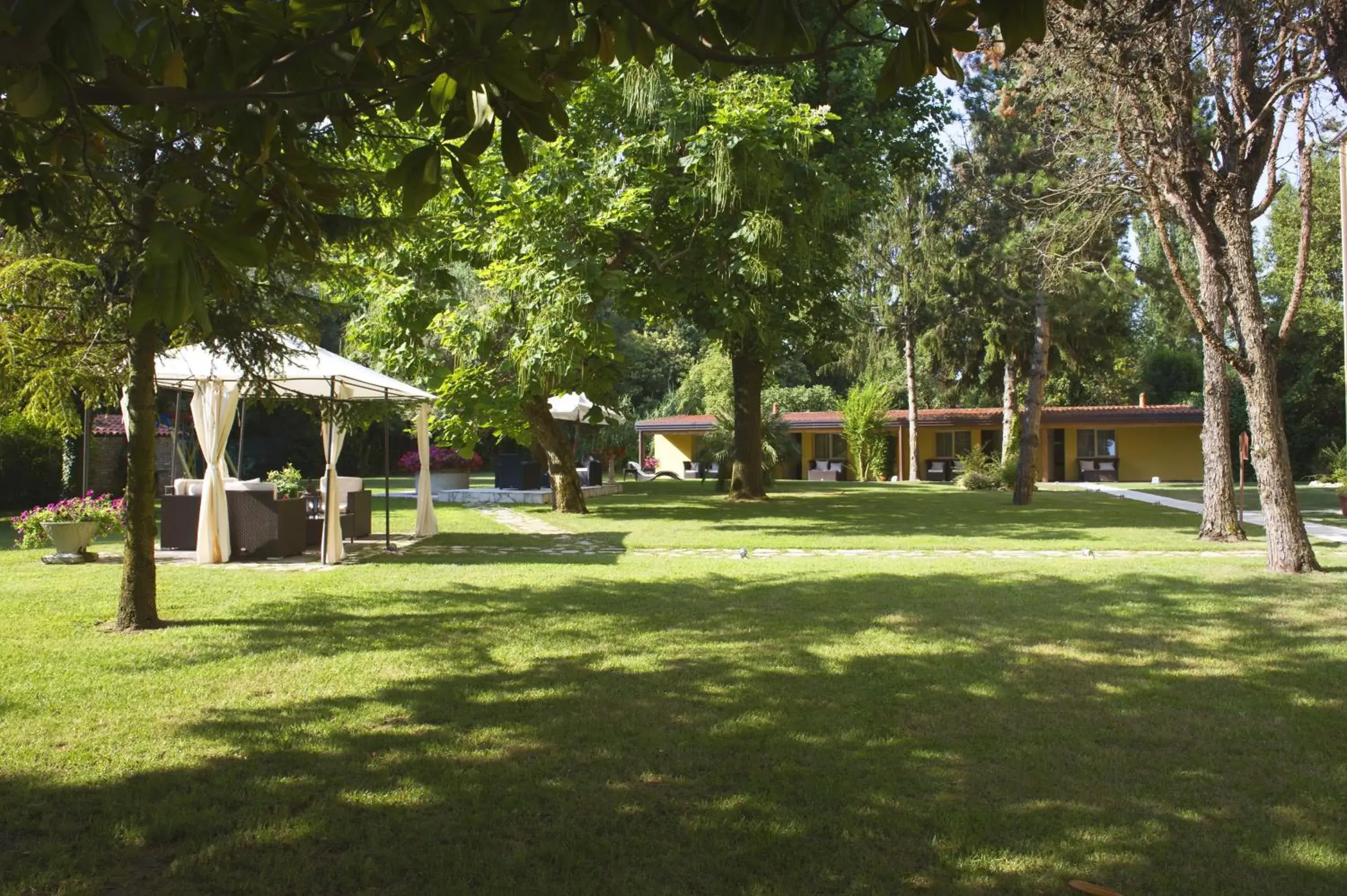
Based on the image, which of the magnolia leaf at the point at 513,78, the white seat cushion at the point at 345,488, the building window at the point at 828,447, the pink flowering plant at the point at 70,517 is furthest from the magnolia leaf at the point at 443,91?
the building window at the point at 828,447

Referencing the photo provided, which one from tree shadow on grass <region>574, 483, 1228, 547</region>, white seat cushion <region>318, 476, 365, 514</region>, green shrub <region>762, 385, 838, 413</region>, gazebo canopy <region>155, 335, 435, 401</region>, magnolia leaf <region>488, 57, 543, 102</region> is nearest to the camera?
magnolia leaf <region>488, 57, 543, 102</region>

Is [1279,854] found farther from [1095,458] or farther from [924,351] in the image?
[1095,458]

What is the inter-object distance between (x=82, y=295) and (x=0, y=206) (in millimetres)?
3976

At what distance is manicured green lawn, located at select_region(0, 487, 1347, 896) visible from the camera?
10.3 ft

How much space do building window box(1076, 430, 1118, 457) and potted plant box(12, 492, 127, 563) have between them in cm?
3213

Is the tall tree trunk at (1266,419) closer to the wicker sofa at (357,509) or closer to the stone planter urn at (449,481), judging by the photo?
the wicker sofa at (357,509)

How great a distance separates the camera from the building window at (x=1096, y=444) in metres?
35.7

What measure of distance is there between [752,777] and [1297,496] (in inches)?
618

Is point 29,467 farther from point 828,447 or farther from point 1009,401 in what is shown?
point 828,447

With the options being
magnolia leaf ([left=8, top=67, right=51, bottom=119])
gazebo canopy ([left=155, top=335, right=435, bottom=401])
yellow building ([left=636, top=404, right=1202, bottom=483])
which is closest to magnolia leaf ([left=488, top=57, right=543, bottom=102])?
magnolia leaf ([left=8, top=67, right=51, bottom=119])

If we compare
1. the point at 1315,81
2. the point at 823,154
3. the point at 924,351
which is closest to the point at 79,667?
the point at 1315,81

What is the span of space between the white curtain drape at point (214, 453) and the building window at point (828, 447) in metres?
29.6

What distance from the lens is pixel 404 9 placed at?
9.73 feet

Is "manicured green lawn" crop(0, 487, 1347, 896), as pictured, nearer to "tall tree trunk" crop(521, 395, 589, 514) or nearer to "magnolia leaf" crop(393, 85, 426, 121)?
"magnolia leaf" crop(393, 85, 426, 121)
